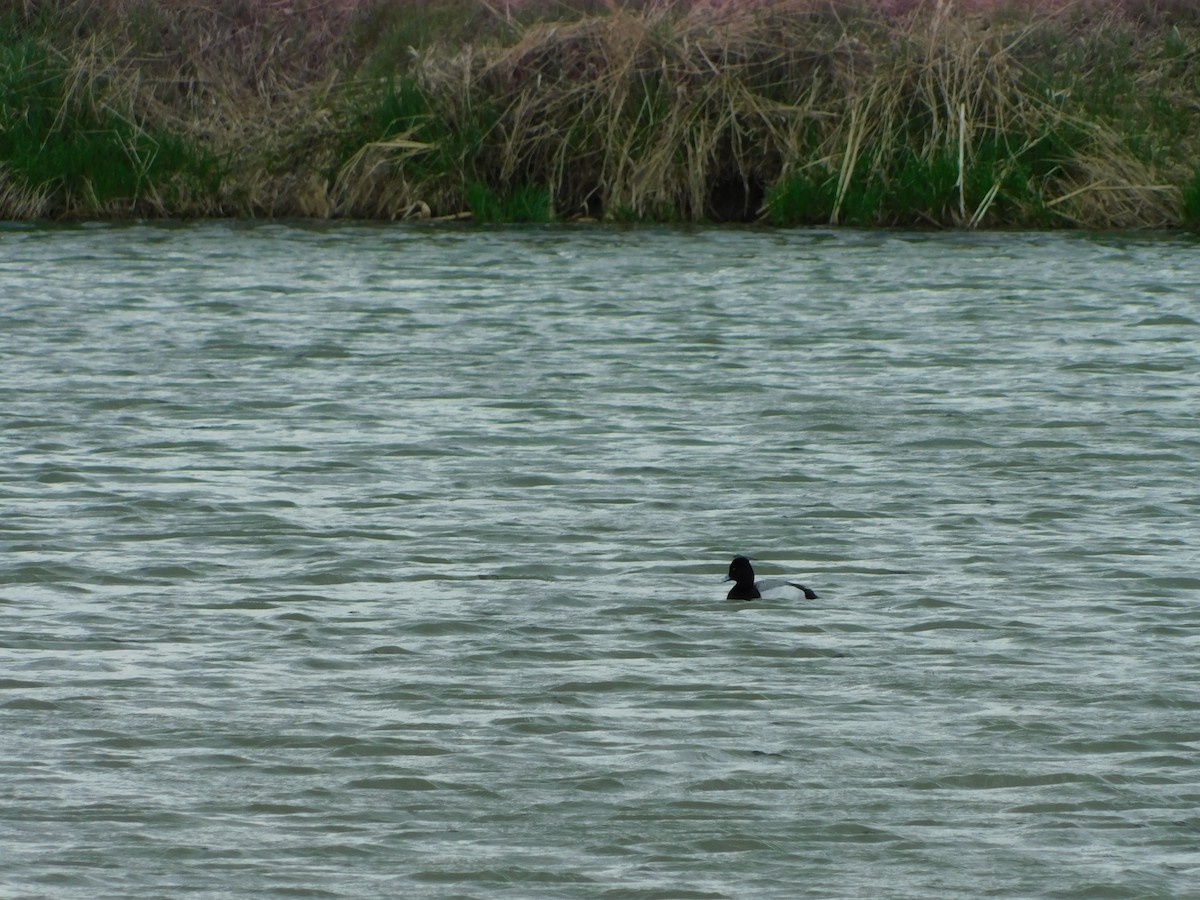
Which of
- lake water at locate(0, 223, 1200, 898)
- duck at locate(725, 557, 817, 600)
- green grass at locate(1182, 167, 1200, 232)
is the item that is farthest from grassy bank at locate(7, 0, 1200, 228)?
duck at locate(725, 557, 817, 600)

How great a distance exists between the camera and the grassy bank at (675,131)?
19547mm

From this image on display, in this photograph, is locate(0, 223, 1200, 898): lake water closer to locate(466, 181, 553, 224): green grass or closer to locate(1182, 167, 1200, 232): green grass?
locate(1182, 167, 1200, 232): green grass

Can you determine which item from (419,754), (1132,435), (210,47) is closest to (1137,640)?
(419,754)

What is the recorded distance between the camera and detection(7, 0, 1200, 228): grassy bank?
64.1 feet

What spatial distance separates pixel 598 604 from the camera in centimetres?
742

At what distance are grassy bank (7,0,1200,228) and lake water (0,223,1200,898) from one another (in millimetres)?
4427

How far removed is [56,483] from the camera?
31.1 ft

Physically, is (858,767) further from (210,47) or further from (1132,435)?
(210,47)

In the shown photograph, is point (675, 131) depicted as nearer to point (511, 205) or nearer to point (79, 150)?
point (511, 205)

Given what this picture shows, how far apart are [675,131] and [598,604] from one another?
12.9 metres

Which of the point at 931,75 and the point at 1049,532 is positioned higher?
the point at 931,75

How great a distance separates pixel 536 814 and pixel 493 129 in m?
15.6

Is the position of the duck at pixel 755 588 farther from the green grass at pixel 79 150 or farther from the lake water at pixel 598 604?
the green grass at pixel 79 150

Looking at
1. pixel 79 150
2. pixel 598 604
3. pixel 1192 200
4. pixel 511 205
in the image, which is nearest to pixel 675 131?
pixel 511 205
